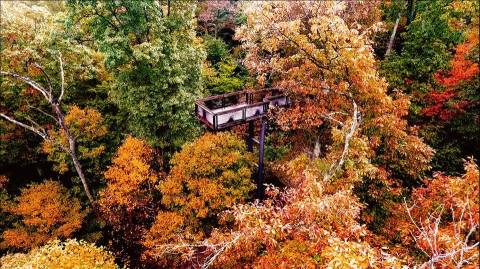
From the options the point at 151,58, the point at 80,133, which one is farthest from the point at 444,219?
the point at 80,133

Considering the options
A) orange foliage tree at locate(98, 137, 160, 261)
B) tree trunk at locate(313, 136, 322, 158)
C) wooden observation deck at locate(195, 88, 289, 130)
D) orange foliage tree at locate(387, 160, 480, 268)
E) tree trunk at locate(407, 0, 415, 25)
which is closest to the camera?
orange foliage tree at locate(387, 160, 480, 268)

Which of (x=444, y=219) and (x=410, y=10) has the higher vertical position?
(x=410, y=10)

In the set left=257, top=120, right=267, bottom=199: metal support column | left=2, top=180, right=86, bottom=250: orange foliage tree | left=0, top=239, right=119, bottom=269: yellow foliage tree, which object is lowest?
left=2, top=180, right=86, bottom=250: orange foliage tree

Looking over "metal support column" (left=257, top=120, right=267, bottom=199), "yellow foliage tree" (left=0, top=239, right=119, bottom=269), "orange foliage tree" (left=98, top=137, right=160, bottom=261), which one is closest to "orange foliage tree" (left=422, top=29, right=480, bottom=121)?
"metal support column" (left=257, top=120, right=267, bottom=199)

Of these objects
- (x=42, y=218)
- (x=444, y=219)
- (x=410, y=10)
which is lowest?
(x=42, y=218)

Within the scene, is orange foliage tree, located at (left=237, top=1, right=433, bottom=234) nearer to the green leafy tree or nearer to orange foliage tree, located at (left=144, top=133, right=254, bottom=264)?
orange foliage tree, located at (left=144, top=133, right=254, bottom=264)

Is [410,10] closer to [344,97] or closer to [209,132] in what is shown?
[344,97]

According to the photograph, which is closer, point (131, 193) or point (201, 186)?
point (201, 186)

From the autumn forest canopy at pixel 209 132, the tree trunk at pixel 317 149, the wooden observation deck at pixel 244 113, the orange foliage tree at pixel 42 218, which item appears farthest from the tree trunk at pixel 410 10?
the orange foliage tree at pixel 42 218
